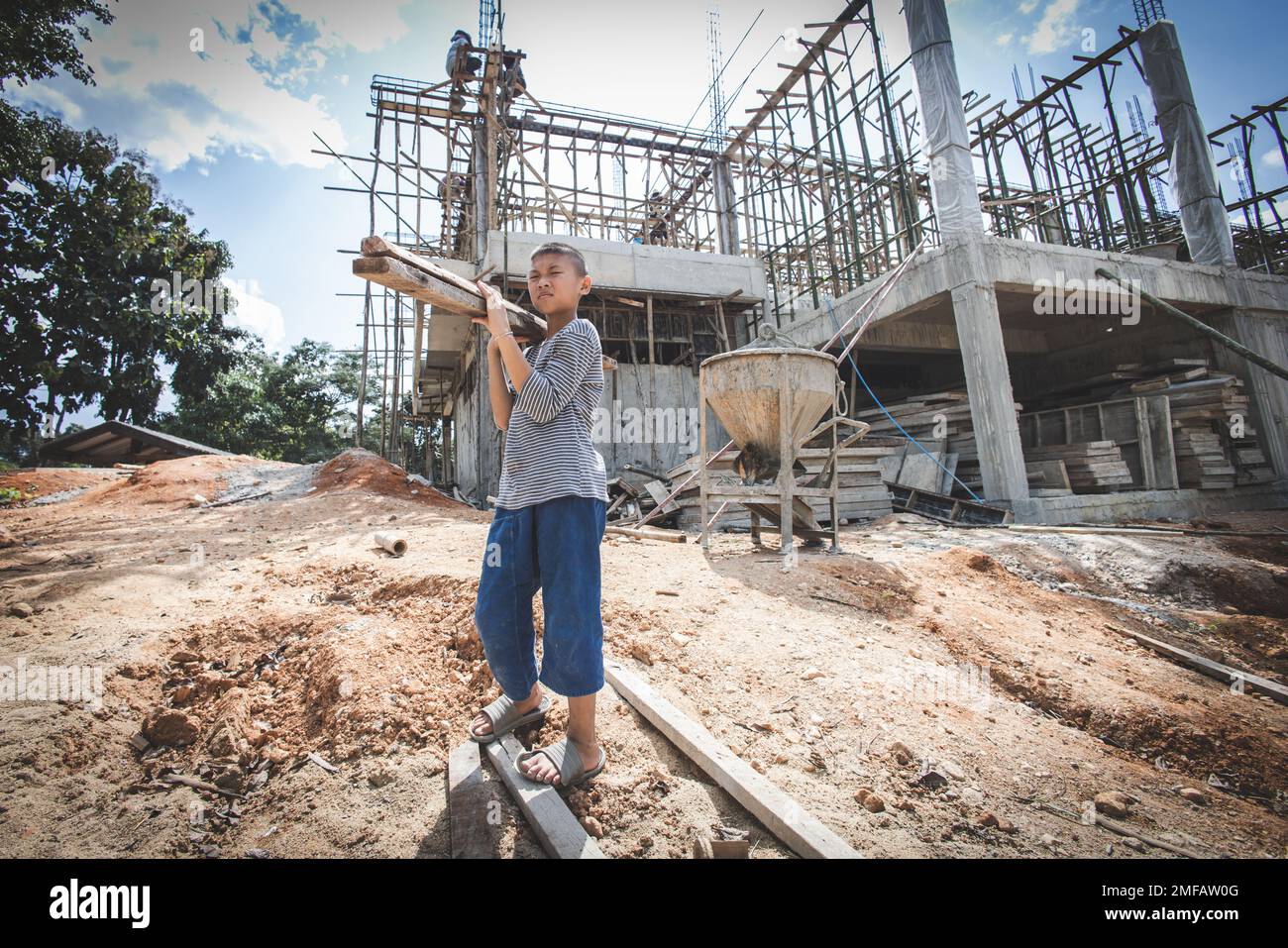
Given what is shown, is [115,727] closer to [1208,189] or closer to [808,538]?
[808,538]

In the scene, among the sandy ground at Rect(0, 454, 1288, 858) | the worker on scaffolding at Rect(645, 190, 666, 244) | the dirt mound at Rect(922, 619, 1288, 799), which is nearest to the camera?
the sandy ground at Rect(0, 454, 1288, 858)

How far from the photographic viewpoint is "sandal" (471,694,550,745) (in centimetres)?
205

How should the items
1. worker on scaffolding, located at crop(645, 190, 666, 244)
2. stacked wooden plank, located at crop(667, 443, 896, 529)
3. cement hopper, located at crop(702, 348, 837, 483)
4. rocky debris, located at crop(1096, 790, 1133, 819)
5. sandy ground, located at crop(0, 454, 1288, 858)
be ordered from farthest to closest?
worker on scaffolding, located at crop(645, 190, 666, 244) < stacked wooden plank, located at crop(667, 443, 896, 529) < cement hopper, located at crop(702, 348, 837, 483) < rocky debris, located at crop(1096, 790, 1133, 819) < sandy ground, located at crop(0, 454, 1288, 858)

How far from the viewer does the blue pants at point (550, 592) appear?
1.78m

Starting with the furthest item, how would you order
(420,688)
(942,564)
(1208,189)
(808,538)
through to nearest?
(1208,189) < (808,538) < (942,564) < (420,688)

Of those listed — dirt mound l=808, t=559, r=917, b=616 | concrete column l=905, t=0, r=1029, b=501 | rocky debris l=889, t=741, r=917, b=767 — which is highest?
concrete column l=905, t=0, r=1029, b=501

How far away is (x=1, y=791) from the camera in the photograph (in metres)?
1.81

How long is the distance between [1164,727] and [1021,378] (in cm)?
1200

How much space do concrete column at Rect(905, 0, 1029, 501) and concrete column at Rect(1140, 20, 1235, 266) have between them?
18.5 feet

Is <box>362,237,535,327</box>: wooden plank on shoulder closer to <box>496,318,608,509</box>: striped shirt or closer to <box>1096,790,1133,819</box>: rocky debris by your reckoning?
<box>496,318,608,509</box>: striped shirt

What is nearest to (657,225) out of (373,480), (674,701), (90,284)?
(373,480)

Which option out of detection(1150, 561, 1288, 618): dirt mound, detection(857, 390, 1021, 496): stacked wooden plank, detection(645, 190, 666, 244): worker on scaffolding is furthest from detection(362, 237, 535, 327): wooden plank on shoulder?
detection(645, 190, 666, 244): worker on scaffolding
